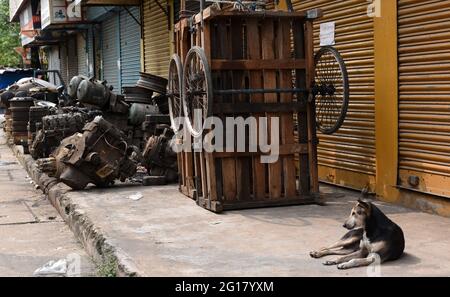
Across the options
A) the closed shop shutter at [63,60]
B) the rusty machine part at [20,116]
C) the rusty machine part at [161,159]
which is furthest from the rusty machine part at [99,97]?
the closed shop shutter at [63,60]

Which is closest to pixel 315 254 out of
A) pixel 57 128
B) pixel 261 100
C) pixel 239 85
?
pixel 261 100

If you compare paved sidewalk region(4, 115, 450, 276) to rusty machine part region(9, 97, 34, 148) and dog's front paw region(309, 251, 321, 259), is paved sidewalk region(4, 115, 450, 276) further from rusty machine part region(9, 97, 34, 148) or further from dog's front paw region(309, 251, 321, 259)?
rusty machine part region(9, 97, 34, 148)

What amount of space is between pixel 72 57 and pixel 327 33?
25.9m

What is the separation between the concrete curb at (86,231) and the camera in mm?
4999

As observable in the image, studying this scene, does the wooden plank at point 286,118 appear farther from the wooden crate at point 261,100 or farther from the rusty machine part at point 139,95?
the rusty machine part at point 139,95

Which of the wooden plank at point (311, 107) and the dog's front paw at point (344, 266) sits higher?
the wooden plank at point (311, 107)

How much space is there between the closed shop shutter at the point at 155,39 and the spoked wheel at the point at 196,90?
7975 mm

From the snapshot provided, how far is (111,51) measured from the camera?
2198cm

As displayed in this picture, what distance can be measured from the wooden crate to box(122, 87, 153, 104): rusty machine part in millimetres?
5159

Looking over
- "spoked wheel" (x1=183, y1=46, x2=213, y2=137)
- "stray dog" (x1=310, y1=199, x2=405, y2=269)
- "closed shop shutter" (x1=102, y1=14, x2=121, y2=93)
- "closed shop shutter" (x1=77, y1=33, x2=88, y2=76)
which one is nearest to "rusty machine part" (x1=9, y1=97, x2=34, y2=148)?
"closed shop shutter" (x1=102, y1=14, x2=121, y2=93)

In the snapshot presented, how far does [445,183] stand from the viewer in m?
6.22

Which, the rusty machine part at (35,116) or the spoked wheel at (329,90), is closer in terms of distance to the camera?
the spoked wheel at (329,90)
